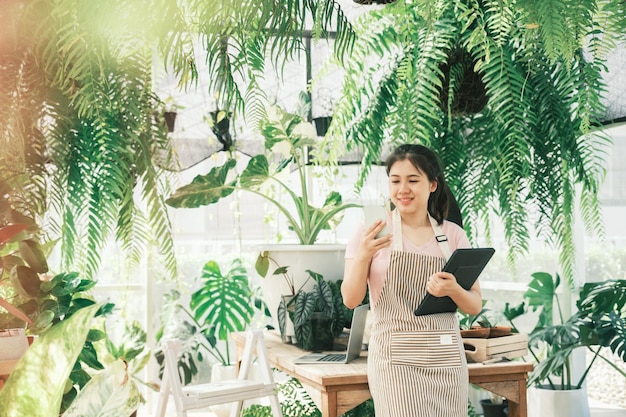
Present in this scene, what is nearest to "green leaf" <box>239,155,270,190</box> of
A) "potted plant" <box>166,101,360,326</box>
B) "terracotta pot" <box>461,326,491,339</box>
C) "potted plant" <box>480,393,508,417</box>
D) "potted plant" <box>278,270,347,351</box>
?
"potted plant" <box>166,101,360,326</box>

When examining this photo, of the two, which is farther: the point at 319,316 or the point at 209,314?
the point at 209,314

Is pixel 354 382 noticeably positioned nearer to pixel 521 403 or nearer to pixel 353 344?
pixel 353 344

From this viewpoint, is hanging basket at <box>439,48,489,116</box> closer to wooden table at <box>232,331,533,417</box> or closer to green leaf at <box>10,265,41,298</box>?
wooden table at <box>232,331,533,417</box>

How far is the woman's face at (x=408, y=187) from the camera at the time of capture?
1970 millimetres

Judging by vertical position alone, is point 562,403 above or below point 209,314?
below

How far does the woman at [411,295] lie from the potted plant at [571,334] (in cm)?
127

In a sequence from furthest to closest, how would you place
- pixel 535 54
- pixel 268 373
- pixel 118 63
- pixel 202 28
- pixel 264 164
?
pixel 264 164 < pixel 268 373 < pixel 535 54 < pixel 118 63 < pixel 202 28

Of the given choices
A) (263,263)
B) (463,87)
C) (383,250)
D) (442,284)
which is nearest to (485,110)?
(463,87)

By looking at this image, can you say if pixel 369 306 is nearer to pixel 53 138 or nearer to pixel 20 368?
pixel 53 138

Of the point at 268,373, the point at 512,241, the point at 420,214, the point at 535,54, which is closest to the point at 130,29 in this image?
the point at 420,214

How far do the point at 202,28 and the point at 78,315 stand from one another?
253mm

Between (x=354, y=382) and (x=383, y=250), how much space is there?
0.35 meters

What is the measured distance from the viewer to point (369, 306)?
2158 mm

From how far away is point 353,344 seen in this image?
81.0 inches
